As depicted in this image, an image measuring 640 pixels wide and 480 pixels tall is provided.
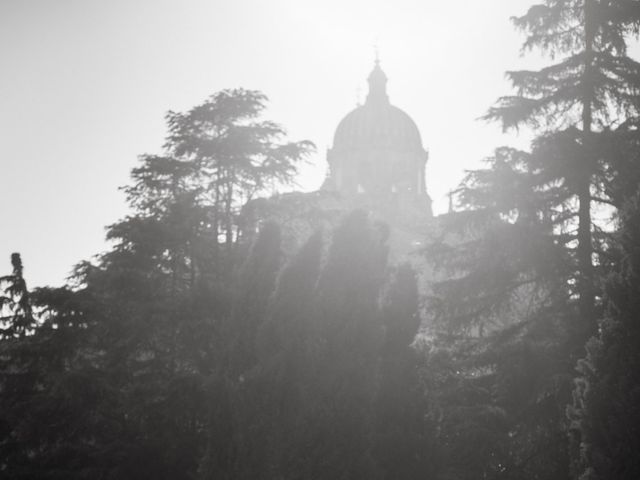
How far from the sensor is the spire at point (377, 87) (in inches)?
3100

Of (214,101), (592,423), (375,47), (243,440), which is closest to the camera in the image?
(592,423)

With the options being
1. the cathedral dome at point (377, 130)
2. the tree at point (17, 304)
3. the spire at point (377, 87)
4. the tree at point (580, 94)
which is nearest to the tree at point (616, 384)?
the tree at point (580, 94)

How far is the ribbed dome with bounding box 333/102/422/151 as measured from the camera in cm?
7100

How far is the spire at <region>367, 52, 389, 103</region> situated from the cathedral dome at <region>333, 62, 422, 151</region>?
284 cm

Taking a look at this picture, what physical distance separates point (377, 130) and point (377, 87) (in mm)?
10253

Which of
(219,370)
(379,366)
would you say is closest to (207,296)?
(219,370)

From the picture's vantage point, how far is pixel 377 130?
71688 mm

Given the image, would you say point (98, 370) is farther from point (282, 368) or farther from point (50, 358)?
point (282, 368)

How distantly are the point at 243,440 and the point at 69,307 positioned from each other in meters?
5.70

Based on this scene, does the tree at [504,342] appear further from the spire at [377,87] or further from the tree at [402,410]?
the spire at [377,87]

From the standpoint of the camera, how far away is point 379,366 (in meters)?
14.6

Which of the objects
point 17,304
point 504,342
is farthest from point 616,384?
point 17,304

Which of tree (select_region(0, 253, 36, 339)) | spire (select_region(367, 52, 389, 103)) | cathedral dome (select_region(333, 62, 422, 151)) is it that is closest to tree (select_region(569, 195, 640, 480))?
tree (select_region(0, 253, 36, 339))

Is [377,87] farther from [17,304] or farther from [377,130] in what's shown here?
[17,304]
